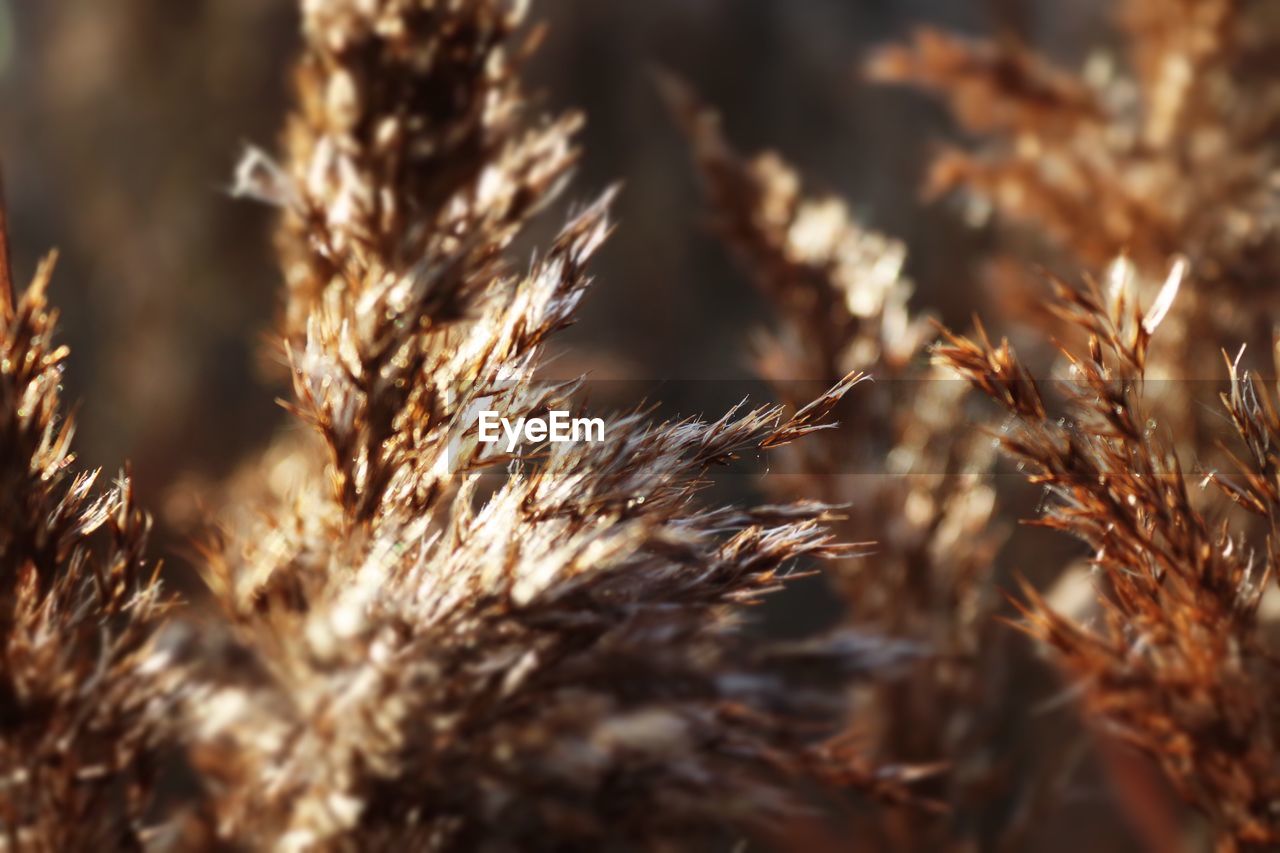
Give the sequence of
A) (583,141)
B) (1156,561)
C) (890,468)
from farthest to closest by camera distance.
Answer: (583,141), (890,468), (1156,561)

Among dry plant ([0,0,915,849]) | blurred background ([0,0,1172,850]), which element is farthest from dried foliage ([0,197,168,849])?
blurred background ([0,0,1172,850])

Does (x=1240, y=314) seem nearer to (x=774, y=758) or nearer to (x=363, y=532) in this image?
(x=774, y=758)

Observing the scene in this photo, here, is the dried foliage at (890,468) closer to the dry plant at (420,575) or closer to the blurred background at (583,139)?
the dry plant at (420,575)

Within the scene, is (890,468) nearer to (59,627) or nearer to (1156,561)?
(1156,561)

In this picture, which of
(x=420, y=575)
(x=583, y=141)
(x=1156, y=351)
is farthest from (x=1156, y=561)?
(x=583, y=141)

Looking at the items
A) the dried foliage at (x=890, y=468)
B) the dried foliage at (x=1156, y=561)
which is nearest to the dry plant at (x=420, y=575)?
the dried foliage at (x=1156, y=561)

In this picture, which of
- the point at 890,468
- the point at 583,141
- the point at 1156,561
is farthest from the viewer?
the point at 583,141

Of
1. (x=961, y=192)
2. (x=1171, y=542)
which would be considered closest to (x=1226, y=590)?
(x=1171, y=542)

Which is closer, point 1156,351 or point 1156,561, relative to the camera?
point 1156,561

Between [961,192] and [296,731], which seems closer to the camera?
[296,731]
